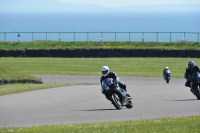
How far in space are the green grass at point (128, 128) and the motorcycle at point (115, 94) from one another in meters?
4.43

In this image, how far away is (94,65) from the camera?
51.6 meters

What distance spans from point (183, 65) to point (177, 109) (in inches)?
1149

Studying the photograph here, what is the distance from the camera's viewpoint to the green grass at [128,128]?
15.5 meters

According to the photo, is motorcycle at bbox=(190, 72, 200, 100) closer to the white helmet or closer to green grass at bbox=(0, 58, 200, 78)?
the white helmet

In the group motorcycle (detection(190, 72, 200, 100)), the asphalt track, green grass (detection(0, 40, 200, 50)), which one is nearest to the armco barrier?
green grass (detection(0, 40, 200, 50))

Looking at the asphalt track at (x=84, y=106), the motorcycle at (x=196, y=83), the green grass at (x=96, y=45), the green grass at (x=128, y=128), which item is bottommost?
the asphalt track at (x=84, y=106)

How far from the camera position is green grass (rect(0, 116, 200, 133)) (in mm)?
15453

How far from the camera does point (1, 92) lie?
27.3m

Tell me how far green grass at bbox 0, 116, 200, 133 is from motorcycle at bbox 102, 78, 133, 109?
4.43 metres

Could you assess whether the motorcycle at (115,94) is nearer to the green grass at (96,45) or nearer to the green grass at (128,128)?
the green grass at (128,128)

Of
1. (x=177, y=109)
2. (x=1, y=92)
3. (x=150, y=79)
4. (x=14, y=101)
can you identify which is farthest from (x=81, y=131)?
(x=150, y=79)

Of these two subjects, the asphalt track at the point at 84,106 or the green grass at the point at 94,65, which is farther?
the green grass at the point at 94,65

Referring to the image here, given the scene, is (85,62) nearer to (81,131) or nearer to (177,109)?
(177,109)

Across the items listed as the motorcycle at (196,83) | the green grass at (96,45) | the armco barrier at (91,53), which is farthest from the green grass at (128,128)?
the green grass at (96,45)
